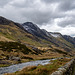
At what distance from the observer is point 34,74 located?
1291 centimetres

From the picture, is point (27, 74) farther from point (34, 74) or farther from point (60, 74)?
point (60, 74)

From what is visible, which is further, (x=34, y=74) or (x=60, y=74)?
(x=34, y=74)

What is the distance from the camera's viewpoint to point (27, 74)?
13.1m

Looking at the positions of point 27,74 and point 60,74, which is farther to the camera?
point 27,74

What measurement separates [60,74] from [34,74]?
4.46m

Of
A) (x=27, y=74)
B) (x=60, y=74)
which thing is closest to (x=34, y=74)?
(x=27, y=74)

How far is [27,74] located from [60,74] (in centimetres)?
Result: 517

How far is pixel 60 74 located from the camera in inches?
371

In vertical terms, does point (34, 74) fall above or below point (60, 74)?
below

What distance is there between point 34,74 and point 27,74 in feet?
3.01

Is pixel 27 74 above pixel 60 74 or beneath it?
beneath
